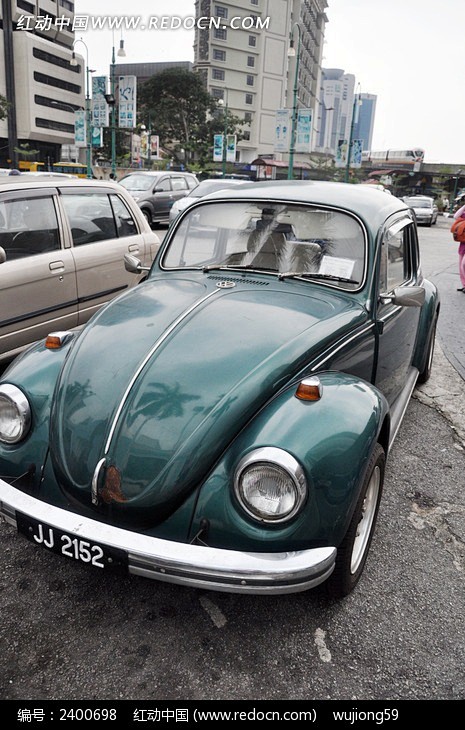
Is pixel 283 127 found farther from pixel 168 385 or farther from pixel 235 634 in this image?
pixel 235 634

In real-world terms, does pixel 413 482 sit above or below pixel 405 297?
below

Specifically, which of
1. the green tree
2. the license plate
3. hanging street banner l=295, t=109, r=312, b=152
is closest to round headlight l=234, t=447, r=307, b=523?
the license plate

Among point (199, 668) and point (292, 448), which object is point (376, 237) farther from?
point (199, 668)

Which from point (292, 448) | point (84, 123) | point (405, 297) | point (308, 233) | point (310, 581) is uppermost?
point (84, 123)

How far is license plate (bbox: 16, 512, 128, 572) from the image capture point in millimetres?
2186

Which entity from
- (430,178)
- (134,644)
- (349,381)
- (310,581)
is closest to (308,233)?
(349,381)

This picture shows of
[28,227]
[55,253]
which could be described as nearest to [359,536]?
[55,253]

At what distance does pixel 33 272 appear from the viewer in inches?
206

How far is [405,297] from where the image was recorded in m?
3.37

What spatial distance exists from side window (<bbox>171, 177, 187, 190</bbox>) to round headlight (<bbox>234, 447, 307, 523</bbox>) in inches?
666

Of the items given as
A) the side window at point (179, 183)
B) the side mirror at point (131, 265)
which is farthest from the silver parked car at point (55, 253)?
the side window at point (179, 183)

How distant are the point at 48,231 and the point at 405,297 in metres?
3.59

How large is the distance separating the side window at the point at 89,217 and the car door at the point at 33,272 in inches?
7.6

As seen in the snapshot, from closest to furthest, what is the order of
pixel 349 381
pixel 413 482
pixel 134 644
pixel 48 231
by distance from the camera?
pixel 134 644, pixel 349 381, pixel 413 482, pixel 48 231
